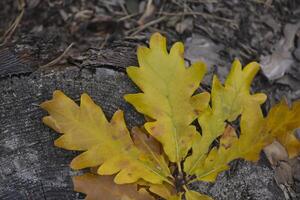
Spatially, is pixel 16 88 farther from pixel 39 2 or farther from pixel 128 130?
pixel 39 2

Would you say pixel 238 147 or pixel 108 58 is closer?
pixel 238 147

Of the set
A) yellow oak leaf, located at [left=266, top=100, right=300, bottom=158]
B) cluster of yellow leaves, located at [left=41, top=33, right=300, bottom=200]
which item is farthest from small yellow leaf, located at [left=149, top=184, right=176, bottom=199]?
yellow oak leaf, located at [left=266, top=100, right=300, bottom=158]

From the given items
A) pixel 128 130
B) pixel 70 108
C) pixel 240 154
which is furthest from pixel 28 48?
pixel 240 154

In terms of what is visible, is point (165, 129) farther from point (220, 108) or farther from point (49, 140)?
point (49, 140)

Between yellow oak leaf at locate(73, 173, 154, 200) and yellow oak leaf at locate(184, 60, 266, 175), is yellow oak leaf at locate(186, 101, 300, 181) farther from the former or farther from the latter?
yellow oak leaf at locate(73, 173, 154, 200)

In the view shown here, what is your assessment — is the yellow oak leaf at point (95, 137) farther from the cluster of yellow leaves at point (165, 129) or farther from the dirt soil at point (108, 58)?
the dirt soil at point (108, 58)

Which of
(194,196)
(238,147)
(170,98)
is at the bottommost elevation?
(194,196)

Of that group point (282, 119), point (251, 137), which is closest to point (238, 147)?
point (251, 137)
